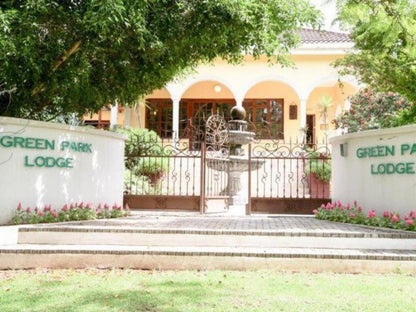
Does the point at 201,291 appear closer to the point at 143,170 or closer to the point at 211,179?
the point at 211,179

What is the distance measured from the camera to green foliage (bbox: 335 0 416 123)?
5.27 m

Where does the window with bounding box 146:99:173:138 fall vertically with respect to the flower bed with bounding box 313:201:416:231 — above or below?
above

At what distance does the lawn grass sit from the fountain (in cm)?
532

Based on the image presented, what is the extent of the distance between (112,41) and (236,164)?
5298 mm

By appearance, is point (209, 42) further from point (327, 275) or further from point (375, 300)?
point (375, 300)

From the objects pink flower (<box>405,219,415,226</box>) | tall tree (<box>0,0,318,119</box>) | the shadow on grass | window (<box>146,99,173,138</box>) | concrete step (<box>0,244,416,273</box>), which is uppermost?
window (<box>146,99,173,138</box>)

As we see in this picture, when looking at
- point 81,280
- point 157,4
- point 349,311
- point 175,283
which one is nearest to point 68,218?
point 81,280

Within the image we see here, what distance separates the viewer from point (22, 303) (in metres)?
4.09

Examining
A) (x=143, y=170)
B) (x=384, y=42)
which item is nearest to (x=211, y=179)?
(x=143, y=170)

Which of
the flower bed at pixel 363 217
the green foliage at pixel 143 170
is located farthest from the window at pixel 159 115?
the flower bed at pixel 363 217

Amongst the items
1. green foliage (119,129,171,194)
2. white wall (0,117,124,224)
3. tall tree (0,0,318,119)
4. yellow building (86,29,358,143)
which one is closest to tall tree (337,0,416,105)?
tall tree (0,0,318,119)

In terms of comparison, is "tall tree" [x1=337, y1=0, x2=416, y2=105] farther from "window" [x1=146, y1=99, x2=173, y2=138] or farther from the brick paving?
"window" [x1=146, y1=99, x2=173, y2=138]

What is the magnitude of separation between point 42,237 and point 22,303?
7.10 ft

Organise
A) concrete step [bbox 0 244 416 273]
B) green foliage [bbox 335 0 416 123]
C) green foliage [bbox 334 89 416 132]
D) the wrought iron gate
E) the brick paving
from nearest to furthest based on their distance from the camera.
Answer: green foliage [bbox 335 0 416 123]
concrete step [bbox 0 244 416 273]
the brick paving
the wrought iron gate
green foliage [bbox 334 89 416 132]
